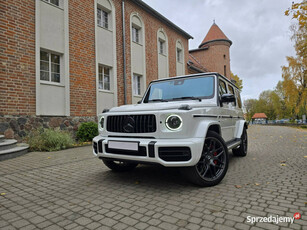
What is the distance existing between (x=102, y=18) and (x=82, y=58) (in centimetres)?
321

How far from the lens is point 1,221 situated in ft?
7.31

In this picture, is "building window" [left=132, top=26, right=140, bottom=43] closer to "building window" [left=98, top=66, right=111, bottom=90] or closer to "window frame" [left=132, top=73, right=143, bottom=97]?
"window frame" [left=132, top=73, right=143, bottom=97]

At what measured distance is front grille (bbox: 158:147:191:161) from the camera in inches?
108

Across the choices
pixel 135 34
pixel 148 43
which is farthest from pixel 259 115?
pixel 135 34

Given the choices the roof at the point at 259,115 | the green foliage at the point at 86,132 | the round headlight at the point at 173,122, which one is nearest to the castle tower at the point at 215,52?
the green foliage at the point at 86,132

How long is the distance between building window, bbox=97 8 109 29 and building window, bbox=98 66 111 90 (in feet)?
7.94

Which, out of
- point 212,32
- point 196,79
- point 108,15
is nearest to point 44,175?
point 196,79

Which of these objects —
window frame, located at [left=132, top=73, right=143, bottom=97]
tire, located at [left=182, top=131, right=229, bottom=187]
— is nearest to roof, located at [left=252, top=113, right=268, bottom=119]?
window frame, located at [left=132, top=73, right=143, bottom=97]

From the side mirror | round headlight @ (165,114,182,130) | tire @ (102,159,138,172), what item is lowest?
tire @ (102,159,138,172)

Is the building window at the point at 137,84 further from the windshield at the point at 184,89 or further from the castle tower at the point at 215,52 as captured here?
the castle tower at the point at 215,52

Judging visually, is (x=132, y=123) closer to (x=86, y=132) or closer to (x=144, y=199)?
(x=144, y=199)

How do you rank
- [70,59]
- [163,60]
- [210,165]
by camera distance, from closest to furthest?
[210,165] < [70,59] < [163,60]

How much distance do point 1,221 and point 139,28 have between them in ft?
45.0

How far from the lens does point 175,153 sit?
2.77m
